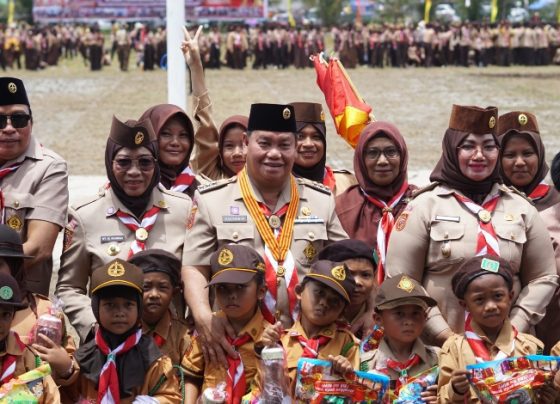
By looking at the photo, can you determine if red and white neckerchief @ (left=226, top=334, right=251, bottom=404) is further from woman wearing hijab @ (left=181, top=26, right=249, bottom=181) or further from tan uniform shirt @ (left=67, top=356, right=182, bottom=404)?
woman wearing hijab @ (left=181, top=26, right=249, bottom=181)

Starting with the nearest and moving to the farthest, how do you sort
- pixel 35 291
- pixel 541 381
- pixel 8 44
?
pixel 541 381 → pixel 35 291 → pixel 8 44

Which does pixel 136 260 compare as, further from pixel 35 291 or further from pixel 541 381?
pixel 541 381

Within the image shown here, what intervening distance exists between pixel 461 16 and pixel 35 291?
230ft

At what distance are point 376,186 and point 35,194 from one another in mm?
2050

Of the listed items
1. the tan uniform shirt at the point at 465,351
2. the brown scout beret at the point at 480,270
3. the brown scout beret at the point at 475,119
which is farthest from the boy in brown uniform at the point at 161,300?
the brown scout beret at the point at 475,119

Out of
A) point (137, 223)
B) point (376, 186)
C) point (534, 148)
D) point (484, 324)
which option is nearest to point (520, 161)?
point (534, 148)

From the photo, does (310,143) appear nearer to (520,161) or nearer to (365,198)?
(365,198)

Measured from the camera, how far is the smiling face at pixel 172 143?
7.29m

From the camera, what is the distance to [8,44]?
1908 inches

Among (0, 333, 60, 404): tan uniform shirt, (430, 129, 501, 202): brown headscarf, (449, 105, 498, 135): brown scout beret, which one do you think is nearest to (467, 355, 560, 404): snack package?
(430, 129, 501, 202): brown headscarf

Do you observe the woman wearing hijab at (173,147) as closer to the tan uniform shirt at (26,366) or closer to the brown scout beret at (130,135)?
the brown scout beret at (130,135)

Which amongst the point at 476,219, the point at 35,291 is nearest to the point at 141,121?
the point at 35,291

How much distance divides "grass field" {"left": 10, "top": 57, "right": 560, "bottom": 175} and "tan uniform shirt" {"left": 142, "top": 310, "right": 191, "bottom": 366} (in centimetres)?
1226

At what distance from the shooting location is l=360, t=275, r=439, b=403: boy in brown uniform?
226 inches
